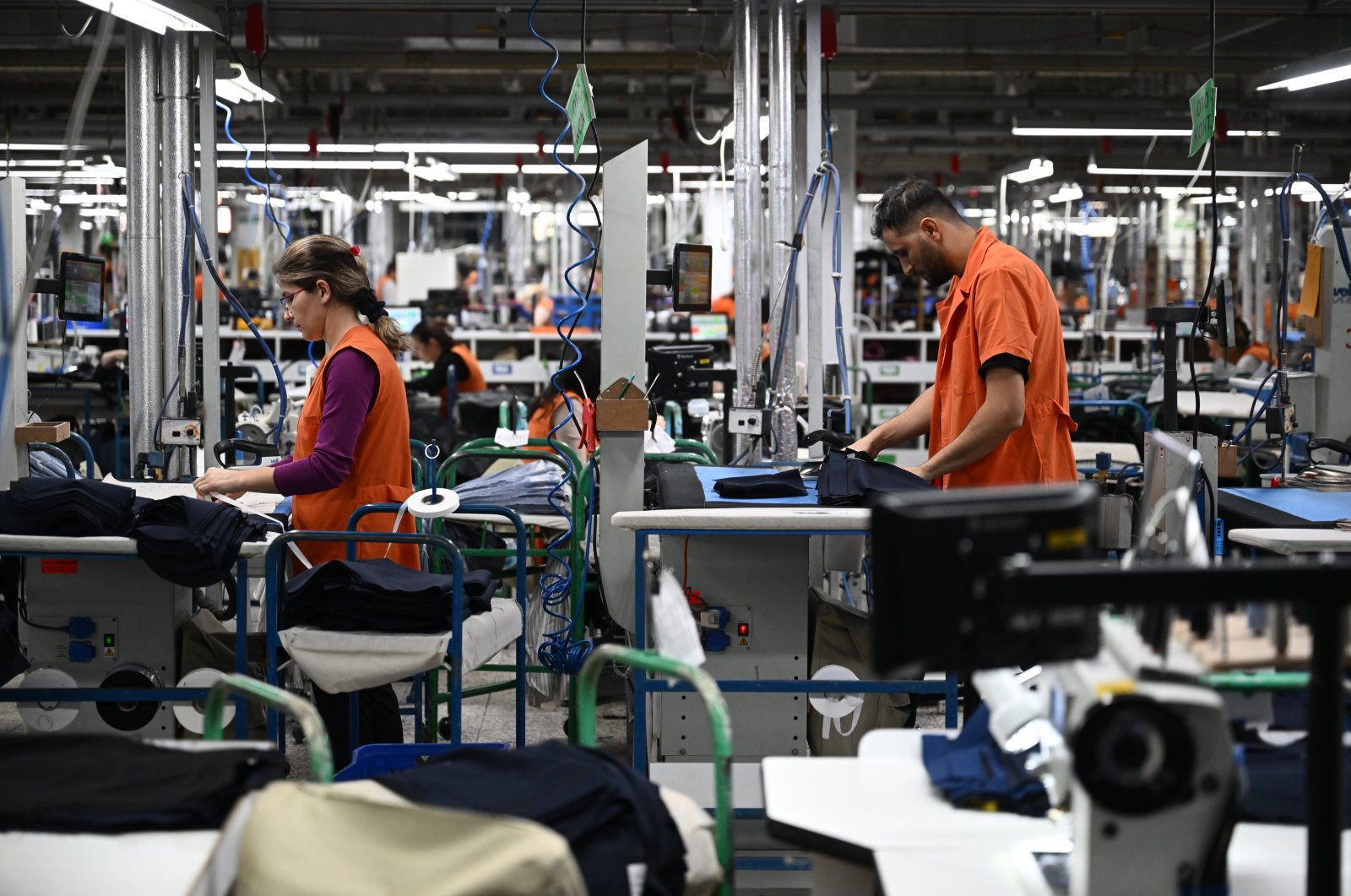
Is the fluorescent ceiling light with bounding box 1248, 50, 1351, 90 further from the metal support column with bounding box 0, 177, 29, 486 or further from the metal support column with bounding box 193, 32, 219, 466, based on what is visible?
the metal support column with bounding box 0, 177, 29, 486

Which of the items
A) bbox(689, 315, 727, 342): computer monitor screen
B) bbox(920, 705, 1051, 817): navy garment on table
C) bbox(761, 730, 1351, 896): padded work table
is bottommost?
bbox(761, 730, 1351, 896): padded work table

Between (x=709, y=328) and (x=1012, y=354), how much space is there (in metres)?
7.46

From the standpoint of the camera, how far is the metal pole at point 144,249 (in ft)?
18.8

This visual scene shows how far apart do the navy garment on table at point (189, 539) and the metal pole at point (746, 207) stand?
2.59 meters

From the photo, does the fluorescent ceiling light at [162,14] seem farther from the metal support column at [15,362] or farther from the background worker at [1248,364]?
the background worker at [1248,364]

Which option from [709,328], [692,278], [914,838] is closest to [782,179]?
[692,278]

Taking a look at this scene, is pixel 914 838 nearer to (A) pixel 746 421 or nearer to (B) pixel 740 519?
(B) pixel 740 519

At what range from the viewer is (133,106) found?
5.72 m

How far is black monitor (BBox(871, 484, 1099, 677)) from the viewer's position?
1432mm

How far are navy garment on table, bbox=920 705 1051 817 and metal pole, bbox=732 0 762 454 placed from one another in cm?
360

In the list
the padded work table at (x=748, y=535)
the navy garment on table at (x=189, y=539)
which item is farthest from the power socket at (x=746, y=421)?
the navy garment on table at (x=189, y=539)

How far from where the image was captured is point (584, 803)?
1.73 metres

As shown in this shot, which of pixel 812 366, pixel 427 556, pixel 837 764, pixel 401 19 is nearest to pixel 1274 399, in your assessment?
pixel 812 366

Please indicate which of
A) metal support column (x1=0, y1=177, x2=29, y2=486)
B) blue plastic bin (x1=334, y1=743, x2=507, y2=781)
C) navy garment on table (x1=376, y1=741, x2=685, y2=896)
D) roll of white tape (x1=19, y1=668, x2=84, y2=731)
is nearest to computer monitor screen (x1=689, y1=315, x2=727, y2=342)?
metal support column (x1=0, y1=177, x2=29, y2=486)
